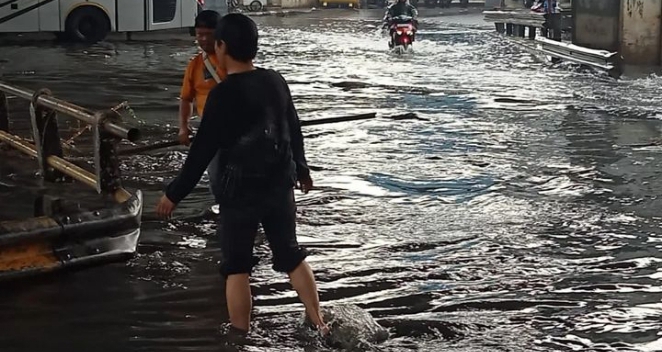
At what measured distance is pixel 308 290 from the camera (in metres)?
5.49

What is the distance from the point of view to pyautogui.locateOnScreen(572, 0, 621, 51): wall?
75.4 feet

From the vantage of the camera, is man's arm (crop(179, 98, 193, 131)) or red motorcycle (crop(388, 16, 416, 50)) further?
red motorcycle (crop(388, 16, 416, 50))

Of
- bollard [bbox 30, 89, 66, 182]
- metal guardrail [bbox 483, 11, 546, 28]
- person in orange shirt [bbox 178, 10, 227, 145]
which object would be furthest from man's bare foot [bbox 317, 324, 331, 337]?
metal guardrail [bbox 483, 11, 546, 28]

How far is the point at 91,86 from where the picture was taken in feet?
57.7

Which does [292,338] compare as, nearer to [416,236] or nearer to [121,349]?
[121,349]

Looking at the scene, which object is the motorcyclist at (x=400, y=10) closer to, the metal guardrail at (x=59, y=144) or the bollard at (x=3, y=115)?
the bollard at (x=3, y=115)

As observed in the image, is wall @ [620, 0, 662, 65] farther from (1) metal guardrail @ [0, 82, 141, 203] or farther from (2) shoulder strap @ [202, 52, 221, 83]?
(2) shoulder strap @ [202, 52, 221, 83]

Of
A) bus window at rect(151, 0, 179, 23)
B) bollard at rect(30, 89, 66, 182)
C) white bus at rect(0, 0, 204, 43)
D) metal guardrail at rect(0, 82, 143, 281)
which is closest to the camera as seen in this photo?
metal guardrail at rect(0, 82, 143, 281)

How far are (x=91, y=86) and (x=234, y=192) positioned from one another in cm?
1312

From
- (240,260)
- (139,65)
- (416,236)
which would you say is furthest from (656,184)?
(139,65)

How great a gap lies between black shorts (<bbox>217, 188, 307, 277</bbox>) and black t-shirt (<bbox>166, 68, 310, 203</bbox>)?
0.35 ft

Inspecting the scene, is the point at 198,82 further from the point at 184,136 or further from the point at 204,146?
the point at 204,146

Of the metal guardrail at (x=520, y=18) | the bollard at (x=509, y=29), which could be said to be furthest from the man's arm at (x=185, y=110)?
the bollard at (x=509, y=29)

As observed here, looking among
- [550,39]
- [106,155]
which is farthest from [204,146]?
[550,39]
